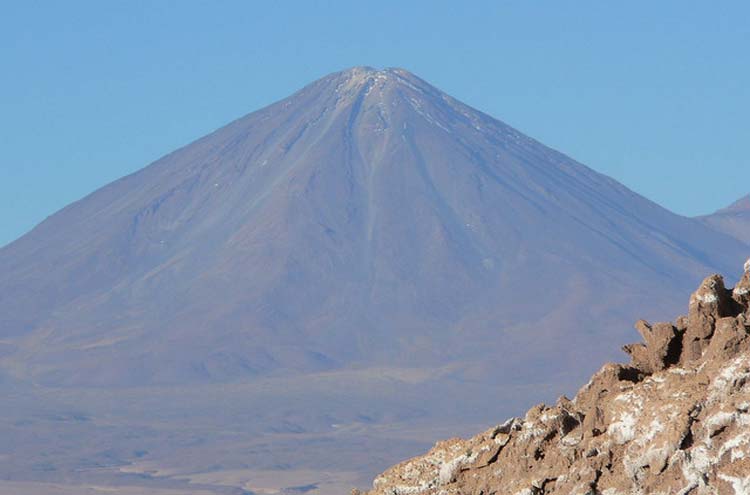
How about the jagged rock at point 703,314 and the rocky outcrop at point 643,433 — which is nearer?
the rocky outcrop at point 643,433

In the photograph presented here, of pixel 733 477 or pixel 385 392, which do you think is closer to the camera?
pixel 733 477

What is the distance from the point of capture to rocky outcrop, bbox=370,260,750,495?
34.5ft

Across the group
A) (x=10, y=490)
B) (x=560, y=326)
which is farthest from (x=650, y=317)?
(x=10, y=490)

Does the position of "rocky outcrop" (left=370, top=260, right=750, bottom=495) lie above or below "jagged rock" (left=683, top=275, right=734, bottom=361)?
below

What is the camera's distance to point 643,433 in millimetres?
10945

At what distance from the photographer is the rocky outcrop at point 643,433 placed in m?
10.5

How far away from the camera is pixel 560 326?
191 m

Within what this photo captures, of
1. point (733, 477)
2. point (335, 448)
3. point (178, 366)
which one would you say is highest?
point (178, 366)

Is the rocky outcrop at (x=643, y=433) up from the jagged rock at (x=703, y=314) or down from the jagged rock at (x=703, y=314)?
down

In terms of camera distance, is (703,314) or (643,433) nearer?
(643,433)

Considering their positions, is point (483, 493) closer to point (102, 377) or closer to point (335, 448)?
point (335, 448)

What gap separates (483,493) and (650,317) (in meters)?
176

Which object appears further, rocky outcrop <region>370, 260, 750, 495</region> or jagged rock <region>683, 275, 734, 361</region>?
jagged rock <region>683, 275, 734, 361</region>

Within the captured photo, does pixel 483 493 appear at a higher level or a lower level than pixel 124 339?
lower
